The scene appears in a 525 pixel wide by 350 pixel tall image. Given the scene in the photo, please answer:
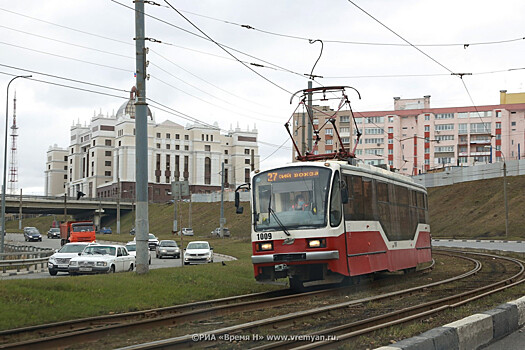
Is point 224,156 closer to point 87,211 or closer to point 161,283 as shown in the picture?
point 87,211

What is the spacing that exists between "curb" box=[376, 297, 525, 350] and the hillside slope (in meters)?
47.1

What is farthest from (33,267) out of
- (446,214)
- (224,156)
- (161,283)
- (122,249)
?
(224,156)

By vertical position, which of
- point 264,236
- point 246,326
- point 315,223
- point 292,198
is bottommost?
point 246,326

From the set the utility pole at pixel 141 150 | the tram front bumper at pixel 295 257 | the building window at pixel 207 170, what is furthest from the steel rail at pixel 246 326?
the building window at pixel 207 170

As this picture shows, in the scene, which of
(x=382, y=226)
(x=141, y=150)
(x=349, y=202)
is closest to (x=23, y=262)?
(x=141, y=150)

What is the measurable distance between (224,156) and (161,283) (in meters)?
120

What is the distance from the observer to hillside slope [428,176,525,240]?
60625mm

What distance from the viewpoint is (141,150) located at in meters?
18.2

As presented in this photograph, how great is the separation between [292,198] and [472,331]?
806 centimetres

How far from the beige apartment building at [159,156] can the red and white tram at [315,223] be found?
4017 inches

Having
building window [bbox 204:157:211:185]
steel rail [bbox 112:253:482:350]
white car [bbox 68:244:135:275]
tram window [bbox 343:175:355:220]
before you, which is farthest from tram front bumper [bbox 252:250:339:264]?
building window [bbox 204:157:211:185]

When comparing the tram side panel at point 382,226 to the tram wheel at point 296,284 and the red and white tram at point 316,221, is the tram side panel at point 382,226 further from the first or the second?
the tram wheel at point 296,284

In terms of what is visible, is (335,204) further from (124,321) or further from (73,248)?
(73,248)

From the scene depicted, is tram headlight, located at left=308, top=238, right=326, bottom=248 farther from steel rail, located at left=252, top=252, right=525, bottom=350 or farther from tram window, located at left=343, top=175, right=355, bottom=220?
steel rail, located at left=252, top=252, right=525, bottom=350
